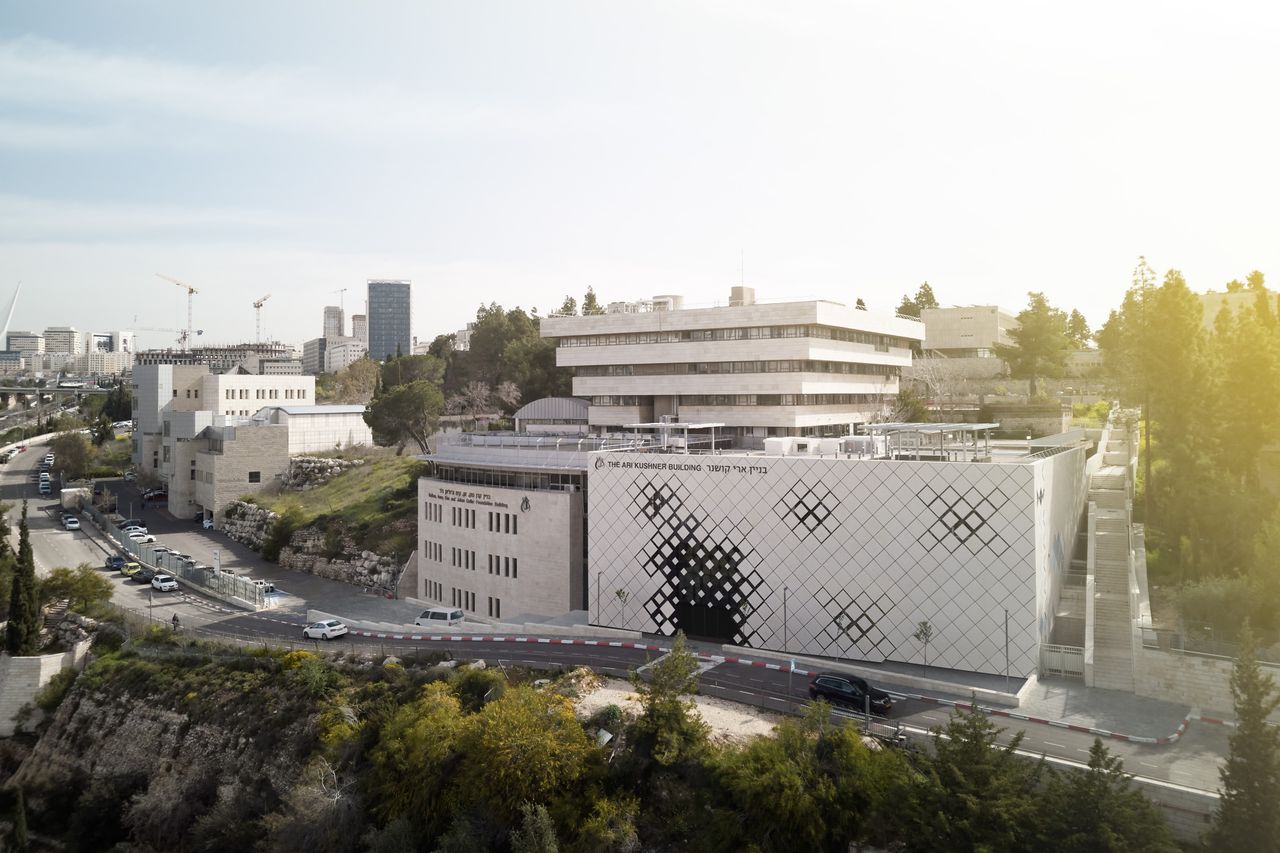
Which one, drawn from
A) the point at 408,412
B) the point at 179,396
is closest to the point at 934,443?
the point at 408,412

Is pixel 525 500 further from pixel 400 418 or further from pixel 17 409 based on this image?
pixel 17 409

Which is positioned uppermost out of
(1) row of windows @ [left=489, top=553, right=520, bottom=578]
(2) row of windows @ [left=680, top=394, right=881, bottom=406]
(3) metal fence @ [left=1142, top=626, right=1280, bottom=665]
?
(2) row of windows @ [left=680, top=394, right=881, bottom=406]

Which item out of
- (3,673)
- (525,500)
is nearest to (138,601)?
(3,673)

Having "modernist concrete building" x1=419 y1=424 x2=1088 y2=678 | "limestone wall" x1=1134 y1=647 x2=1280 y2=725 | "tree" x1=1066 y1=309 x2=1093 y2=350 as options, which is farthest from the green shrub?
"tree" x1=1066 y1=309 x2=1093 y2=350

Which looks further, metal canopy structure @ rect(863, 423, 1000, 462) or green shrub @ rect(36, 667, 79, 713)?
green shrub @ rect(36, 667, 79, 713)

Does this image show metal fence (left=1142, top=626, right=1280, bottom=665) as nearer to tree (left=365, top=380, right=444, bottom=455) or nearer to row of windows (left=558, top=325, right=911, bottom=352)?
row of windows (left=558, top=325, right=911, bottom=352)

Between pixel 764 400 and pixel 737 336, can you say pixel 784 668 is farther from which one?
pixel 737 336
